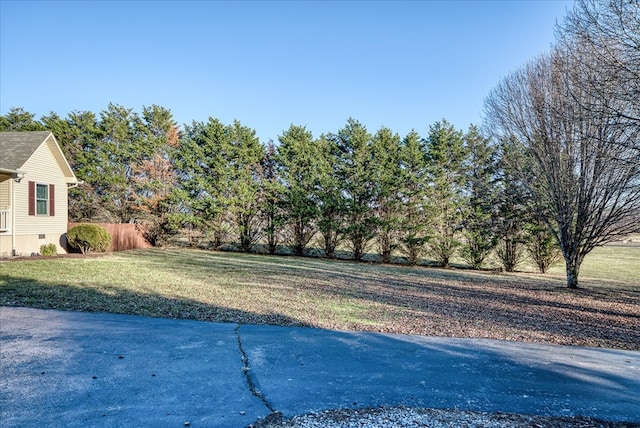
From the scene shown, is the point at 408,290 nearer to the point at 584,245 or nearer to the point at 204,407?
the point at 584,245

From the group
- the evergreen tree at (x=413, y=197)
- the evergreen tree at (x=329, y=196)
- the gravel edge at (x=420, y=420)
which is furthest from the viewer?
the evergreen tree at (x=329, y=196)

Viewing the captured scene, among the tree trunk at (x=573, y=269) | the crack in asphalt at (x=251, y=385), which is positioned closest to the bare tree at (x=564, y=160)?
the tree trunk at (x=573, y=269)

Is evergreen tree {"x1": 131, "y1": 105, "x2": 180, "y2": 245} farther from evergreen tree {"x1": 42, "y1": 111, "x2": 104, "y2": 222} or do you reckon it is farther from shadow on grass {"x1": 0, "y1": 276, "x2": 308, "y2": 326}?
shadow on grass {"x1": 0, "y1": 276, "x2": 308, "y2": 326}

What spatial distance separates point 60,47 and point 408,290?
15.7 metres

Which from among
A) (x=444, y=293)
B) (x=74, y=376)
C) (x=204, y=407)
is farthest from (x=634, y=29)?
(x=74, y=376)

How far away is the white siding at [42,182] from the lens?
13484 mm

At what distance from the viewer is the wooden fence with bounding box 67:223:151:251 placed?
16.7 m

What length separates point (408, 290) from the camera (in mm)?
9016

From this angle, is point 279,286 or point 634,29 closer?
point 634,29

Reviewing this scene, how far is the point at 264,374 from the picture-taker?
11.6 ft

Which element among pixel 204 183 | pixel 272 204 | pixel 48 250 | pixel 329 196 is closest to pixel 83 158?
pixel 204 183

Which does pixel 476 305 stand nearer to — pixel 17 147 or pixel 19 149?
pixel 19 149

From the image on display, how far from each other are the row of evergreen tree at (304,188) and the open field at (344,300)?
4.42 metres

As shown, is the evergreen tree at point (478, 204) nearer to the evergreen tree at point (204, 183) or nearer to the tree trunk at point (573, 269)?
the tree trunk at point (573, 269)
